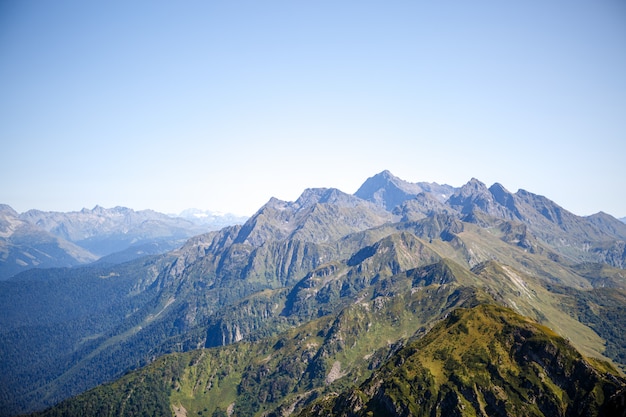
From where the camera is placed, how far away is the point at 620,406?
137375 mm
